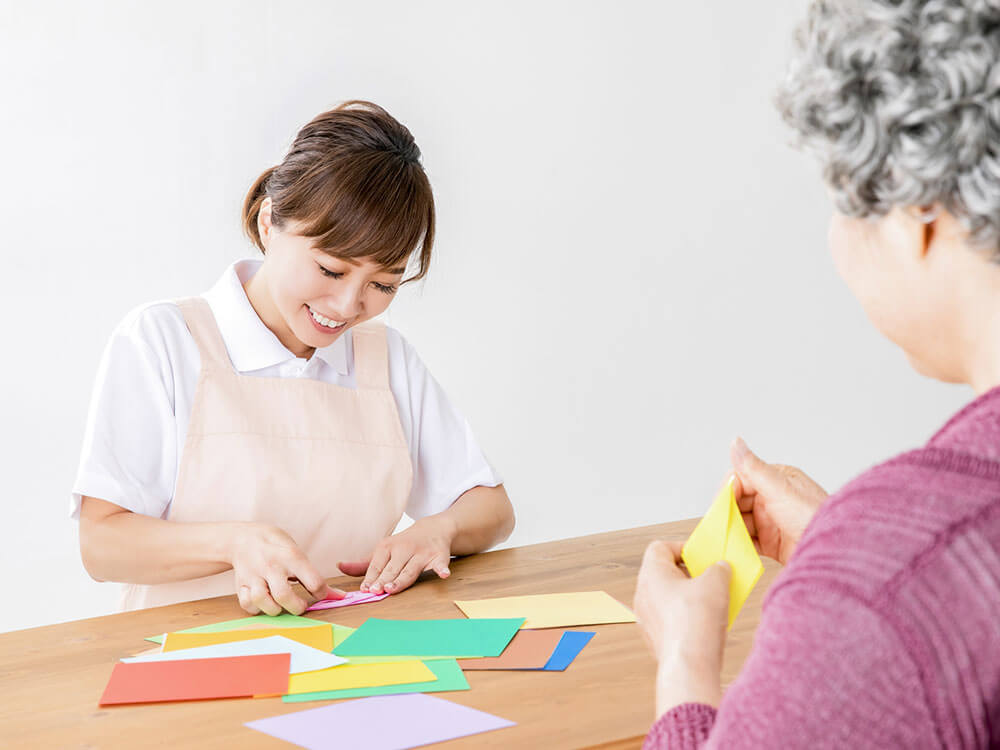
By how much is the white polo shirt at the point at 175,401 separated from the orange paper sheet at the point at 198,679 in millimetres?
572

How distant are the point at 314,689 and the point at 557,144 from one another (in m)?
2.74

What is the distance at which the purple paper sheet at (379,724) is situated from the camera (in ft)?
3.30

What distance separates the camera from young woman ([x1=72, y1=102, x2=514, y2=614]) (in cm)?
171

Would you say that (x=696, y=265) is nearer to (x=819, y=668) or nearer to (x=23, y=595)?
(x=23, y=595)

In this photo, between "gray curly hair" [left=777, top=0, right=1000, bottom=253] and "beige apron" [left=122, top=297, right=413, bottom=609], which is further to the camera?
"beige apron" [left=122, top=297, right=413, bottom=609]

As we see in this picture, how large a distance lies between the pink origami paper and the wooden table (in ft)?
0.06

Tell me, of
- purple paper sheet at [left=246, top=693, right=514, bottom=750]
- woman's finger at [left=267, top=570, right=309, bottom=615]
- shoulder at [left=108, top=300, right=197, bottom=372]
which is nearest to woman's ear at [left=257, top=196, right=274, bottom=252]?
shoulder at [left=108, top=300, right=197, bottom=372]

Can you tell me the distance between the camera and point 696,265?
12.6 ft

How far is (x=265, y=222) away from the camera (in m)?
1.96

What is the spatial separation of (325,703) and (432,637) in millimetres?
247

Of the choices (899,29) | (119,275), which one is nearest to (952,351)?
(899,29)

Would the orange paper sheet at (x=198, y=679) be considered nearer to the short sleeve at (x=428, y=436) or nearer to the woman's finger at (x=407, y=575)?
the woman's finger at (x=407, y=575)

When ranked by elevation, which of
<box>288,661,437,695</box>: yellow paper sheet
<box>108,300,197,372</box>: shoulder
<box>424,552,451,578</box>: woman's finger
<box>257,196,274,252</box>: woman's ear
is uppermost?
<box>257,196,274,252</box>: woman's ear

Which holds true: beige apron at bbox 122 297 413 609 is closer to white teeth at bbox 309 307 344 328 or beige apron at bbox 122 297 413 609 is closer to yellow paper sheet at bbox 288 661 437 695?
white teeth at bbox 309 307 344 328
